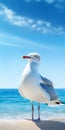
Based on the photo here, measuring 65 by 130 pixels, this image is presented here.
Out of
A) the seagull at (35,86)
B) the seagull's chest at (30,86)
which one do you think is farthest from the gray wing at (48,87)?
the seagull's chest at (30,86)

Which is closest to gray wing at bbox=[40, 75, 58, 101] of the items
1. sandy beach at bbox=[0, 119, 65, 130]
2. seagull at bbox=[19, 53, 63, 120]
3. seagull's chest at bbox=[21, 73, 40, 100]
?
seagull at bbox=[19, 53, 63, 120]

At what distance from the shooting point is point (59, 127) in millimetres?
7102

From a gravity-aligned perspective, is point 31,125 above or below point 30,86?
below

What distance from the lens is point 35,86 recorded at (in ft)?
23.9

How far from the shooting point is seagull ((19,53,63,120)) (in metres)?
7.28

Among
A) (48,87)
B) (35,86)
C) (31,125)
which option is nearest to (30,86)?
(35,86)

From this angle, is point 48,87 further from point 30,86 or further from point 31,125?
point 31,125

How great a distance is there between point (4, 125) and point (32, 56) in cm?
142

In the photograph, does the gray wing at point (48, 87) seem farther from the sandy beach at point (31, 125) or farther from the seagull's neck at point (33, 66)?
the sandy beach at point (31, 125)

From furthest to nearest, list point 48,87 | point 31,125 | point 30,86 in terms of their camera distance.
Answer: point 48,87
point 30,86
point 31,125

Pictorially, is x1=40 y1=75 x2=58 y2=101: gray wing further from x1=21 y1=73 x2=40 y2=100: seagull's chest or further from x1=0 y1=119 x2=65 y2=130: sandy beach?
x1=0 y1=119 x2=65 y2=130: sandy beach

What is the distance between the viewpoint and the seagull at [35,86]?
287 inches

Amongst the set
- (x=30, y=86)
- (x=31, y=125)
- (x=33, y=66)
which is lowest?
(x=31, y=125)

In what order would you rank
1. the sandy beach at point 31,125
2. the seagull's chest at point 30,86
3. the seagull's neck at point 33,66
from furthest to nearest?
1. the seagull's neck at point 33,66
2. the seagull's chest at point 30,86
3. the sandy beach at point 31,125
